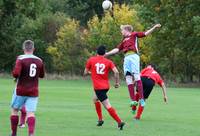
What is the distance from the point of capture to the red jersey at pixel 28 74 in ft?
44.7

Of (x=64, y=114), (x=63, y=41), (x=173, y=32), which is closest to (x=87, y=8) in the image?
(x=63, y=41)

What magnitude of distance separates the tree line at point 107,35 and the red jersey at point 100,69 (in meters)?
38.1

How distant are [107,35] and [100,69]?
52892 millimetres

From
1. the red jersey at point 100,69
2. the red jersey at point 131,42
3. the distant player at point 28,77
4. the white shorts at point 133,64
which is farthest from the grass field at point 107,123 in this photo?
the red jersey at point 131,42

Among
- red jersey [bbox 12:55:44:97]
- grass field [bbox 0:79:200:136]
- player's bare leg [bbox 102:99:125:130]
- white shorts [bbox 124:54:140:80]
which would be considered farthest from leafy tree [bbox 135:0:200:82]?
red jersey [bbox 12:55:44:97]

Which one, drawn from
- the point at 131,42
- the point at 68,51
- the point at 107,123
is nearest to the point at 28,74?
the point at 107,123

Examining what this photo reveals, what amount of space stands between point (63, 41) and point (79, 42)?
1.92 m

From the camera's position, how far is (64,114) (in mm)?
21188

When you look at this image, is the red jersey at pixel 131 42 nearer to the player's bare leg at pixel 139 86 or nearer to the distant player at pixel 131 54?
the distant player at pixel 131 54

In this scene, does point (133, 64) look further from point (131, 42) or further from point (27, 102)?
point (27, 102)

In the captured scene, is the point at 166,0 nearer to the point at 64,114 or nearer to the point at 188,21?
the point at 188,21

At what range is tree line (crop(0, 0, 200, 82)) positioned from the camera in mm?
57812

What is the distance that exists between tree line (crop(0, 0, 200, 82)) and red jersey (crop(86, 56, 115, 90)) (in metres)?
38.1

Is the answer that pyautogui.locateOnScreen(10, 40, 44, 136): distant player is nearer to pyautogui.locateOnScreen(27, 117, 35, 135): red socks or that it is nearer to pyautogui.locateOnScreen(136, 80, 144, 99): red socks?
pyautogui.locateOnScreen(27, 117, 35, 135): red socks
